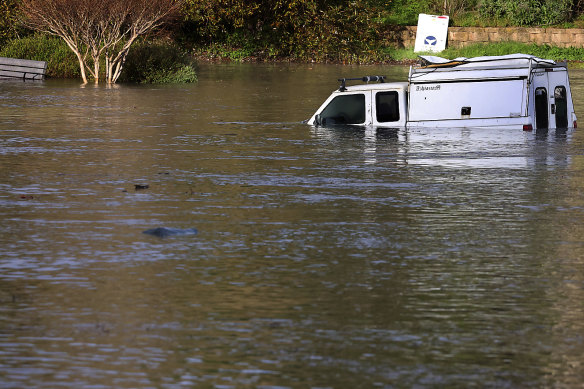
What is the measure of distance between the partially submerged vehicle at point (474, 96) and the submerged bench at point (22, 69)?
79.2ft

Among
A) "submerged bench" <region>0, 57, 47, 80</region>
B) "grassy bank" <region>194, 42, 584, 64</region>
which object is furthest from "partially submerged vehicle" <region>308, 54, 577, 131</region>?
"grassy bank" <region>194, 42, 584, 64</region>

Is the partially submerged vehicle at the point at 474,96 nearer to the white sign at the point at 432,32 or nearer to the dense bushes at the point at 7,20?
the dense bushes at the point at 7,20

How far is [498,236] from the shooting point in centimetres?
1264

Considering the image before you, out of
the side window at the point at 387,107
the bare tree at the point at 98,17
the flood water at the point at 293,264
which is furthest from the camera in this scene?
the bare tree at the point at 98,17

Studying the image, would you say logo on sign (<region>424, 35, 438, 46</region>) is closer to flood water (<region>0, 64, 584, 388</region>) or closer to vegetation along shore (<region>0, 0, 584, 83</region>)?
vegetation along shore (<region>0, 0, 584, 83</region>)

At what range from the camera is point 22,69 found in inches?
1831

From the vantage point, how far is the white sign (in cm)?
6612

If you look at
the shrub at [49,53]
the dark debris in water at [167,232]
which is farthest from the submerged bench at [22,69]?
the dark debris in water at [167,232]

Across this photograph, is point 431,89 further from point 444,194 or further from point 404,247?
point 404,247

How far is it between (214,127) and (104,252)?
612 inches

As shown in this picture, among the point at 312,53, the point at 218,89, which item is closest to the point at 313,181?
the point at 218,89

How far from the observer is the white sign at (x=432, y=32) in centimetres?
6612

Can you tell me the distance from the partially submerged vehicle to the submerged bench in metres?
24.1

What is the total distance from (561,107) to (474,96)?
2166 mm
